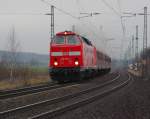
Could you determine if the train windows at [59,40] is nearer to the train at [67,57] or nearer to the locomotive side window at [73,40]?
the train at [67,57]

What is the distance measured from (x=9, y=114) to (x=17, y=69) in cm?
2974

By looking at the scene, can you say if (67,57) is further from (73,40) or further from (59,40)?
(59,40)

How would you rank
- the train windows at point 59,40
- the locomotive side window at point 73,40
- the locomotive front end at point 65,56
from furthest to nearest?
the train windows at point 59,40
the locomotive side window at point 73,40
the locomotive front end at point 65,56

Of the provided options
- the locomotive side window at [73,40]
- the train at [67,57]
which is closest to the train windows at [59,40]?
the train at [67,57]

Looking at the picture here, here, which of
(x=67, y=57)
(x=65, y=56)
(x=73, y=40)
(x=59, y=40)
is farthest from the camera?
(x=59, y=40)

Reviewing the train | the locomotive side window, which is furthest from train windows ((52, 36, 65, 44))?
the locomotive side window

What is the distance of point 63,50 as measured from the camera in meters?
29.9

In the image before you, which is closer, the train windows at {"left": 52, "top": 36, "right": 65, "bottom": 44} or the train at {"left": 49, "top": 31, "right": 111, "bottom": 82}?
the train at {"left": 49, "top": 31, "right": 111, "bottom": 82}

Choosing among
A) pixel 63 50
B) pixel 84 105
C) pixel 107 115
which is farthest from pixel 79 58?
pixel 107 115

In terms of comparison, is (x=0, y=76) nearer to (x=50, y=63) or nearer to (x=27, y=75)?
(x=27, y=75)

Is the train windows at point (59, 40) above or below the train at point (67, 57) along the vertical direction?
above

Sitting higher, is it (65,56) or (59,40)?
(59,40)

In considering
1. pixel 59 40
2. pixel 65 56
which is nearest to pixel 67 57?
pixel 65 56

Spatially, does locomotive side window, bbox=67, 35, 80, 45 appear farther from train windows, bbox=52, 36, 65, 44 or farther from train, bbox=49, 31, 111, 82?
train windows, bbox=52, 36, 65, 44
